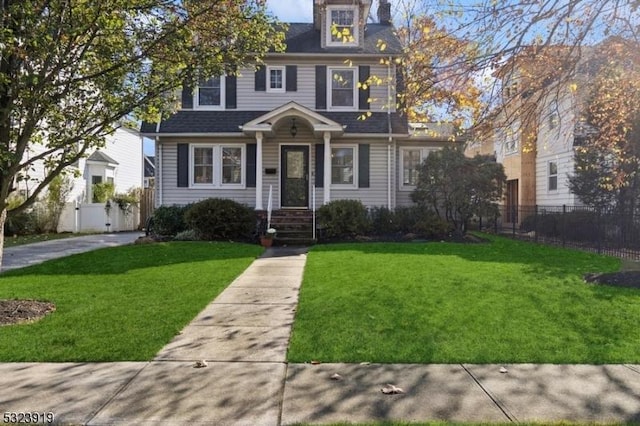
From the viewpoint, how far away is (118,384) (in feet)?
13.3

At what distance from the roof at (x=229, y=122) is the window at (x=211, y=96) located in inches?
11.4

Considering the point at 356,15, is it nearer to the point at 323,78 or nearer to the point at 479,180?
the point at 323,78

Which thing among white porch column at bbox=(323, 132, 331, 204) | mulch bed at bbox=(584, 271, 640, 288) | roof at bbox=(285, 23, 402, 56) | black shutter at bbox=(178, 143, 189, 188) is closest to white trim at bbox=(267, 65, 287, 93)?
roof at bbox=(285, 23, 402, 56)

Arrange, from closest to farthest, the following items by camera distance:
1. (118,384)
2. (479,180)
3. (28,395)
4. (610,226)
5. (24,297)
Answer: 1. (28,395)
2. (118,384)
3. (24,297)
4. (610,226)
5. (479,180)

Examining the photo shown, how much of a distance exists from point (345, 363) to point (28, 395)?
8.88 ft

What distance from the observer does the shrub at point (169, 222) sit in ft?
53.4

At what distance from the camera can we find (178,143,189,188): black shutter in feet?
57.6

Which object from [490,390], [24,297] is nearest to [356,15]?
[24,297]

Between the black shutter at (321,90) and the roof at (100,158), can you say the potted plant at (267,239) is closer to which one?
the black shutter at (321,90)

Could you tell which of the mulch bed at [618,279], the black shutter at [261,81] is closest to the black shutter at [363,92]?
the black shutter at [261,81]

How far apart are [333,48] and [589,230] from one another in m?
10.9

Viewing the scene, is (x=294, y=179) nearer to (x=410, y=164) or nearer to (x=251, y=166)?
(x=251, y=166)

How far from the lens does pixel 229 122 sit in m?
17.5

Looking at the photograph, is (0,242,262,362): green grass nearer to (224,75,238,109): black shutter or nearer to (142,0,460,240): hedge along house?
(142,0,460,240): hedge along house
